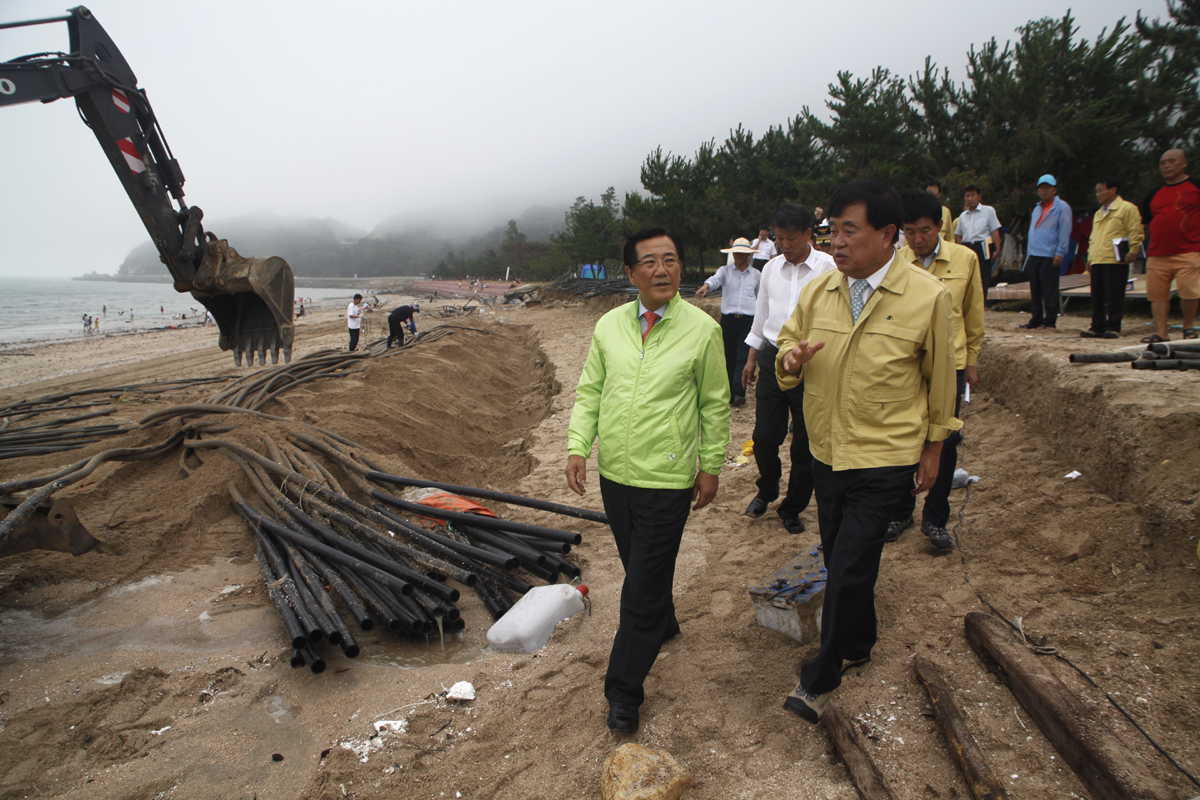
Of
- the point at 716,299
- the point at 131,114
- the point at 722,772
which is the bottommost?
the point at 722,772

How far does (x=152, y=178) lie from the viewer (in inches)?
258

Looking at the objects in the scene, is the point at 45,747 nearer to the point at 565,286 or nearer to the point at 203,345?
the point at 203,345

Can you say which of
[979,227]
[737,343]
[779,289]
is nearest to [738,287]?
[737,343]

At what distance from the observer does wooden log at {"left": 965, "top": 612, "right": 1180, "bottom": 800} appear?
1.70m

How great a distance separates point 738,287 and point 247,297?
19.9 ft

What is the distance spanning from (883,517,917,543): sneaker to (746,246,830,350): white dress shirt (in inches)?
52.9

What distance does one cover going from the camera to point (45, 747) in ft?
8.40

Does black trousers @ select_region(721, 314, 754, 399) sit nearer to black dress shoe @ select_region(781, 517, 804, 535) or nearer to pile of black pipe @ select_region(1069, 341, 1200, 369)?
black dress shoe @ select_region(781, 517, 804, 535)

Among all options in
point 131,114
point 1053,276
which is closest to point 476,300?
point 131,114

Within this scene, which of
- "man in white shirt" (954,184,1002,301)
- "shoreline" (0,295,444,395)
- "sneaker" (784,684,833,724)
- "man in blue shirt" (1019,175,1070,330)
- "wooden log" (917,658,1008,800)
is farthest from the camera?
"shoreline" (0,295,444,395)

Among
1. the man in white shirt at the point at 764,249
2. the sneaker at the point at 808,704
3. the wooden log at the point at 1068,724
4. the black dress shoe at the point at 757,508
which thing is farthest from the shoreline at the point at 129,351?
the wooden log at the point at 1068,724

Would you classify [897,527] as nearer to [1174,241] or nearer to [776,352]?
[776,352]

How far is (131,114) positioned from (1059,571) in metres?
8.69

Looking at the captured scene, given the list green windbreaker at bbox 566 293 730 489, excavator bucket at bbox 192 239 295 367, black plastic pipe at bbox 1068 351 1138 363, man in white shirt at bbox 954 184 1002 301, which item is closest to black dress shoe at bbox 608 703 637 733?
green windbreaker at bbox 566 293 730 489
